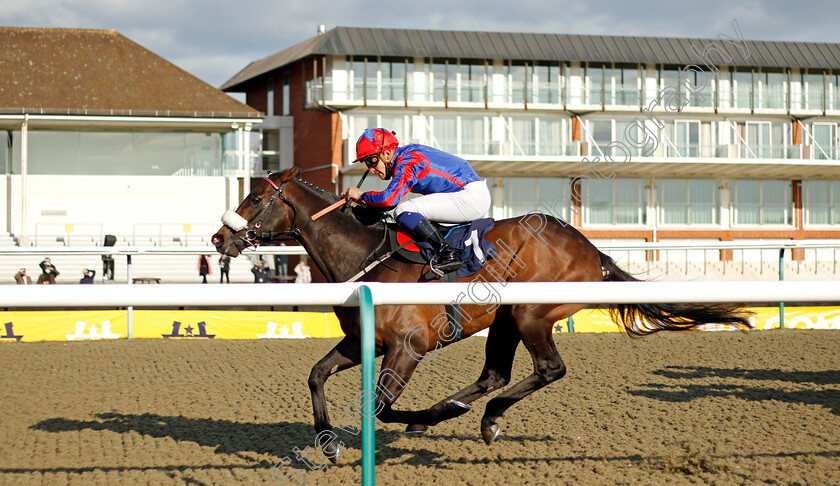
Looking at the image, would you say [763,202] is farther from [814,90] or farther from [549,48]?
[549,48]

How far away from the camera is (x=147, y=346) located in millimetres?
8828

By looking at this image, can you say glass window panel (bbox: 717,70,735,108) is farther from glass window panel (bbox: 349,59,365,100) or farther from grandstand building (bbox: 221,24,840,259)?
glass window panel (bbox: 349,59,365,100)

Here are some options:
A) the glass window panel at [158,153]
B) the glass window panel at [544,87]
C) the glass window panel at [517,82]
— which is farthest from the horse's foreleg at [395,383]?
the glass window panel at [544,87]

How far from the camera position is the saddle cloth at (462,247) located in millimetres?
3920

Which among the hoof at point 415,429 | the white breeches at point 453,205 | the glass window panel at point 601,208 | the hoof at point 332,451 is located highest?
the glass window panel at point 601,208

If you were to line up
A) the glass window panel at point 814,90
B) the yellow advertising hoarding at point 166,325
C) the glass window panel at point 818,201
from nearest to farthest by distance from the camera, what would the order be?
the yellow advertising hoarding at point 166,325
the glass window panel at point 814,90
the glass window panel at point 818,201

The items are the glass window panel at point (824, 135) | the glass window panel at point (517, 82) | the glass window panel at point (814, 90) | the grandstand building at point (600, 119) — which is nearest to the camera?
the grandstand building at point (600, 119)

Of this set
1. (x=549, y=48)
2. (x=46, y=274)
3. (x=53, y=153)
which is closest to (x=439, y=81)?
(x=549, y=48)

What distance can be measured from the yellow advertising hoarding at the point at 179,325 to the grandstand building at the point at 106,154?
15.9 m

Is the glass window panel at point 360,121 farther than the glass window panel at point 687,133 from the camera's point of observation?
No

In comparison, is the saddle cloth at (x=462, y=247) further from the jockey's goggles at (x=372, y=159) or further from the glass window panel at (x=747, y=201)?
the glass window panel at (x=747, y=201)

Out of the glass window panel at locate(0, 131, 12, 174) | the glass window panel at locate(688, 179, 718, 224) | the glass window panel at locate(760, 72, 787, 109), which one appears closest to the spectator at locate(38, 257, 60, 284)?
the glass window panel at locate(0, 131, 12, 174)

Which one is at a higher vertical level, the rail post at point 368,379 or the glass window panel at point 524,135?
the glass window panel at point 524,135

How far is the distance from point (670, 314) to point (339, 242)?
1.70 meters
